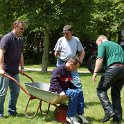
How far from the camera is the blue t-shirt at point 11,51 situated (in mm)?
7734

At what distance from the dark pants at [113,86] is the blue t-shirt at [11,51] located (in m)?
1.74

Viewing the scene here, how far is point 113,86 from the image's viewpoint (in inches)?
314

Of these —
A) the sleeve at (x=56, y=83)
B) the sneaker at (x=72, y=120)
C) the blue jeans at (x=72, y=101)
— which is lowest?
the sneaker at (x=72, y=120)

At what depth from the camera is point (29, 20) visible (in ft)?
58.1

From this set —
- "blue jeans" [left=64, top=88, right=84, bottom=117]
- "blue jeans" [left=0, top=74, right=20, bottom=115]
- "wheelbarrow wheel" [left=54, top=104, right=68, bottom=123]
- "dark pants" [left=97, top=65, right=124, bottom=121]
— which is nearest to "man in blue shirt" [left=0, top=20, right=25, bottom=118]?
"blue jeans" [left=0, top=74, right=20, bottom=115]

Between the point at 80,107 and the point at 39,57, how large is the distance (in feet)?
66.3

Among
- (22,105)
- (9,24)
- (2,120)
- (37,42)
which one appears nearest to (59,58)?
(22,105)

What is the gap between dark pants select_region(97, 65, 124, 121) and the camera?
7654mm

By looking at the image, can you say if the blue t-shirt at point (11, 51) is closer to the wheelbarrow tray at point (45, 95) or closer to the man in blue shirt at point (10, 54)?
the man in blue shirt at point (10, 54)

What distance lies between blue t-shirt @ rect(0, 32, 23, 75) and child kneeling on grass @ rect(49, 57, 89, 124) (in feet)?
2.93

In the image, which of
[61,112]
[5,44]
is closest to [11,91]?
[5,44]

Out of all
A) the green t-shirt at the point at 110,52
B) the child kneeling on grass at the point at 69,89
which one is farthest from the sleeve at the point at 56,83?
the green t-shirt at the point at 110,52

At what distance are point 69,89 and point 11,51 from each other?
4.54 ft

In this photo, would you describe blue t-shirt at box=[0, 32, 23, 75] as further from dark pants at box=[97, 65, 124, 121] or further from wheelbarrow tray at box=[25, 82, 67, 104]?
dark pants at box=[97, 65, 124, 121]
